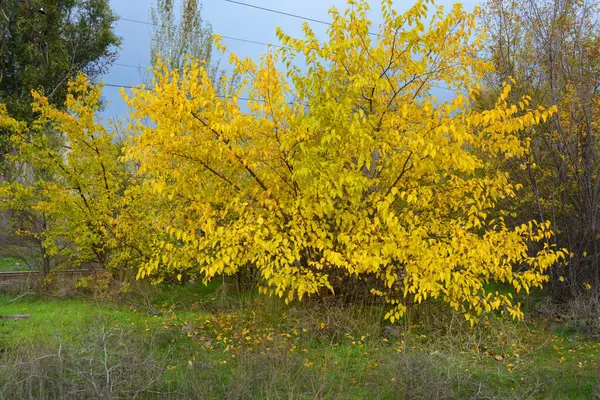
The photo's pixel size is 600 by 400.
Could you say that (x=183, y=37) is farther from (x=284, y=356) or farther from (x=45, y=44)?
(x=284, y=356)

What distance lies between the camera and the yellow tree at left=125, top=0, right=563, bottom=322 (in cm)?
527

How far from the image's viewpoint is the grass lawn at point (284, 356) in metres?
4.11

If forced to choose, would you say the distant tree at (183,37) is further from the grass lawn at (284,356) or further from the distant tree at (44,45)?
the grass lawn at (284,356)

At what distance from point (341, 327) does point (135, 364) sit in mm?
2757

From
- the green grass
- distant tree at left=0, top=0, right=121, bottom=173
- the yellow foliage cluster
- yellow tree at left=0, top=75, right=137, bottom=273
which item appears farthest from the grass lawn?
distant tree at left=0, top=0, right=121, bottom=173

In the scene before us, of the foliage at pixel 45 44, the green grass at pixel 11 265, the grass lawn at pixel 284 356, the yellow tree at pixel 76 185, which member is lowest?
the grass lawn at pixel 284 356

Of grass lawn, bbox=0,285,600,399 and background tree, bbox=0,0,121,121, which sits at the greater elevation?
background tree, bbox=0,0,121,121

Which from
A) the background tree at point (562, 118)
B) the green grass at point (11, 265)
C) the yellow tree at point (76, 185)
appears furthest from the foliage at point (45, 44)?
the background tree at point (562, 118)

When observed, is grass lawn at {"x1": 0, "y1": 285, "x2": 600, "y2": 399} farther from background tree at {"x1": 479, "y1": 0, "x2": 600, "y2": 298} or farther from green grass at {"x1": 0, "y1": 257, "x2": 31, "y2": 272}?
green grass at {"x1": 0, "y1": 257, "x2": 31, "y2": 272}

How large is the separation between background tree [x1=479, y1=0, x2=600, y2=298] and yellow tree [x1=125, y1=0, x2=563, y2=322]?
280cm

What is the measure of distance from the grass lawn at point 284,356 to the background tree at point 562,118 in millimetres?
1441

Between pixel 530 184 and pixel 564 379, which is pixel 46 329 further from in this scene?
pixel 530 184

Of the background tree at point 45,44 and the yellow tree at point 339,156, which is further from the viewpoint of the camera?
the background tree at point 45,44

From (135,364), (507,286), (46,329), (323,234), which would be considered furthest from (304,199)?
(507,286)
